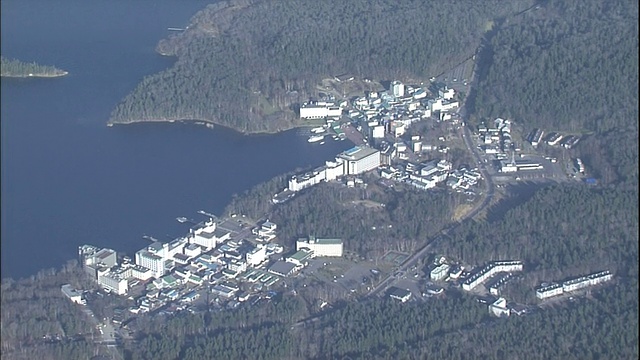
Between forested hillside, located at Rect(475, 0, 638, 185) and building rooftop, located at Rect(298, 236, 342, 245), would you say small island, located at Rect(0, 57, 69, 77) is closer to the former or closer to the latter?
forested hillside, located at Rect(475, 0, 638, 185)

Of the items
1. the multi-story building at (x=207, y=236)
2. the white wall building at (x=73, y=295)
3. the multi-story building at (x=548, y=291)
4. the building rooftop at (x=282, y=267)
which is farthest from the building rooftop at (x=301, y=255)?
the multi-story building at (x=548, y=291)

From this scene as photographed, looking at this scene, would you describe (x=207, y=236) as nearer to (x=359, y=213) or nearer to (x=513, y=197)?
(x=359, y=213)

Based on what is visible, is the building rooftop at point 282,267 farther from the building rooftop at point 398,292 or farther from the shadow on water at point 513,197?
the shadow on water at point 513,197

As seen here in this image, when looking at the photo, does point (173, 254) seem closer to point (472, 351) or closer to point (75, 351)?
point (75, 351)

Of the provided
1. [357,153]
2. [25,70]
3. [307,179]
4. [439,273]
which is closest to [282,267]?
[439,273]

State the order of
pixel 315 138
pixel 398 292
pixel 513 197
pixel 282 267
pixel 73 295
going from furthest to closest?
1. pixel 315 138
2. pixel 513 197
3. pixel 282 267
4. pixel 398 292
5. pixel 73 295

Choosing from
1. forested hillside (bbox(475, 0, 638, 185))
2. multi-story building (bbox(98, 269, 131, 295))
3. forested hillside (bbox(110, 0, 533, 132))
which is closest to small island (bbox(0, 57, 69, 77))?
forested hillside (bbox(110, 0, 533, 132))

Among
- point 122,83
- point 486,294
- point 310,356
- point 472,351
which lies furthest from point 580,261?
point 122,83
